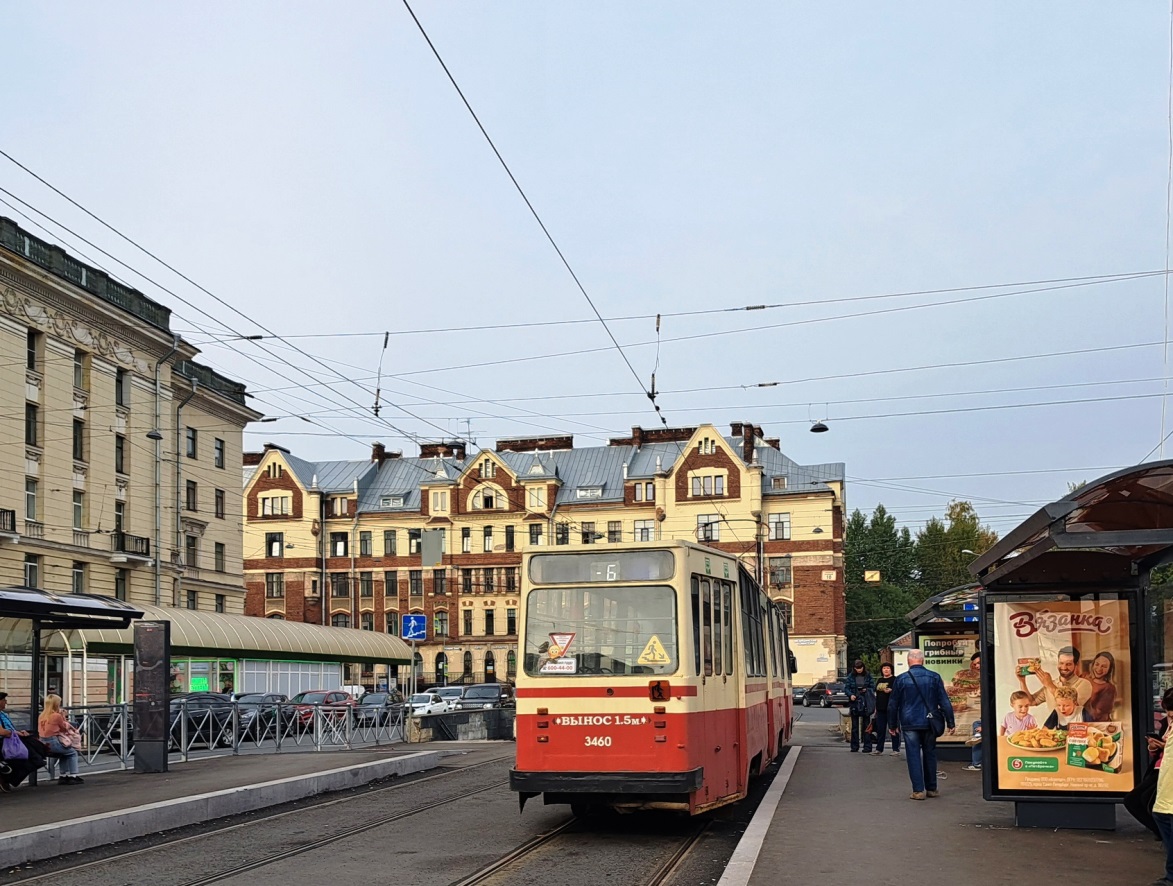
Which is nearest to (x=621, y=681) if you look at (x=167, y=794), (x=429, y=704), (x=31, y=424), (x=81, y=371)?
(x=167, y=794)

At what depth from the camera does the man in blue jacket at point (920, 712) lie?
52.0ft

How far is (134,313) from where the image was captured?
5053 centimetres

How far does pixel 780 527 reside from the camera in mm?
83250

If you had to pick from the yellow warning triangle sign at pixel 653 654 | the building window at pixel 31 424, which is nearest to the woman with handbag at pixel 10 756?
the yellow warning triangle sign at pixel 653 654

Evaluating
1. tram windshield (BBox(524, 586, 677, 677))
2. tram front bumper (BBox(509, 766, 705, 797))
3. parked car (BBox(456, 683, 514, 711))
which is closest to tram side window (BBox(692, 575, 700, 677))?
tram windshield (BBox(524, 586, 677, 677))

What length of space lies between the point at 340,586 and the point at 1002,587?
79.7 metres

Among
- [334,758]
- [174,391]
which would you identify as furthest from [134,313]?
[334,758]

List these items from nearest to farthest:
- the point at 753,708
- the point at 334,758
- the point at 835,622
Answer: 1. the point at 753,708
2. the point at 334,758
3. the point at 835,622

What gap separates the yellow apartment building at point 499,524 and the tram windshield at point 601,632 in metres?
65.3

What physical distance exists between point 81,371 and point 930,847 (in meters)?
42.0

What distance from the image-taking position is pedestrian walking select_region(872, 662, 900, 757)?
79.4 ft

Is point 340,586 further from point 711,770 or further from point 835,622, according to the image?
point 711,770

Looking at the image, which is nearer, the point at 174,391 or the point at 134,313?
the point at 134,313

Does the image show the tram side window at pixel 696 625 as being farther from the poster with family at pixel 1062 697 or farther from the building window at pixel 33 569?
the building window at pixel 33 569
